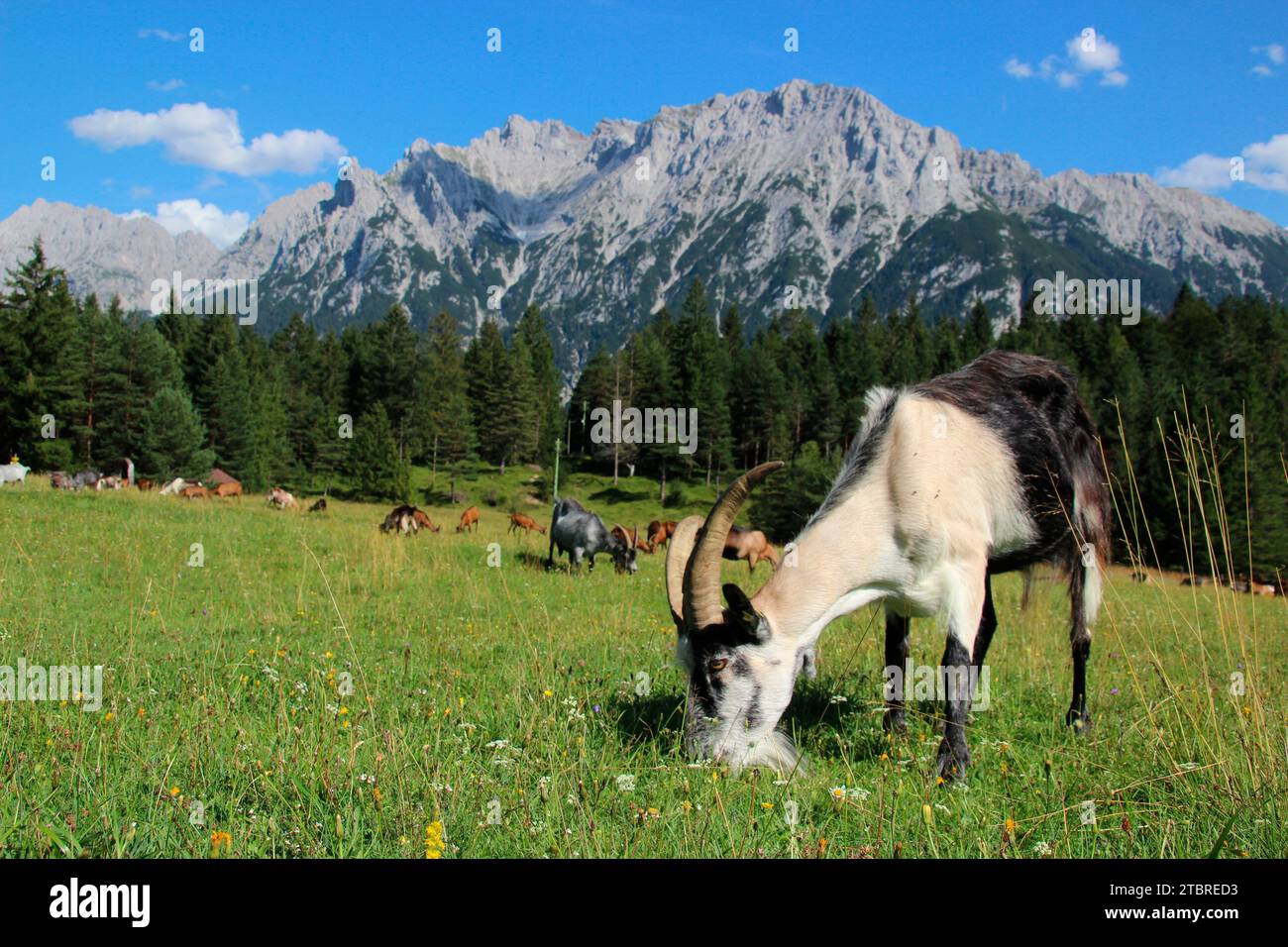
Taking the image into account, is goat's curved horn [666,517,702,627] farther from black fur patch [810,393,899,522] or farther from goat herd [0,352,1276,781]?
black fur patch [810,393,899,522]

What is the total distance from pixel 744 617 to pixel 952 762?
1.52m

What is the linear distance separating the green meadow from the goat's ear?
0.75 meters

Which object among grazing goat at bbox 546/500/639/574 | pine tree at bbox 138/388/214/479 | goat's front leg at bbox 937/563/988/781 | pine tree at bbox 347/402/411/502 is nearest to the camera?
goat's front leg at bbox 937/563/988/781

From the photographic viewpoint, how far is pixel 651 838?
11.0ft

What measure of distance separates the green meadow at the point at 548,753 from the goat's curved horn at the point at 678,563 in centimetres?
77

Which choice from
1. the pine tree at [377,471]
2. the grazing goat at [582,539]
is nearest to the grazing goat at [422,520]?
the grazing goat at [582,539]

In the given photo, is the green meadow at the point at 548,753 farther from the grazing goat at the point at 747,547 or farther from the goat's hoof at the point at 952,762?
the grazing goat at the point at 747,547

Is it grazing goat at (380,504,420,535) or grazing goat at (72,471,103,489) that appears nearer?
grazing goat at (380,504,420,535)

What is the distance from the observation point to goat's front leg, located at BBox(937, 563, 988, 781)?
186 inches

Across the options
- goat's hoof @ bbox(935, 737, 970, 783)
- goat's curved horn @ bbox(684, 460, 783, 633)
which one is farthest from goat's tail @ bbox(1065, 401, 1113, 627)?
goat's curved horn @ bbox(684, 460, 783, 633)

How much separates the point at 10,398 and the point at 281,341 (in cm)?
5003

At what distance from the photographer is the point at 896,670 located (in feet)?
19.1
